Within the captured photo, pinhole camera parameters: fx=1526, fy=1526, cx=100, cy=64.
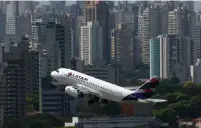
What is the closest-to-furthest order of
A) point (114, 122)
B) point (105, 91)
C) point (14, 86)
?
1. point (105, 91)
2. point (114, 122)
3. point (14, 86)

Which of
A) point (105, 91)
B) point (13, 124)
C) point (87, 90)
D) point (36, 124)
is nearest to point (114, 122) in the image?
point (36, 124)

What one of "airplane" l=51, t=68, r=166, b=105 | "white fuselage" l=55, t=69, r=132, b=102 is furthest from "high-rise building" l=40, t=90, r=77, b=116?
"airplane" l=51, t=68, r=166, b=105

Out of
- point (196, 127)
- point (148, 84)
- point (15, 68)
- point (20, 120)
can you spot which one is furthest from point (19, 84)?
A: point (148, 84)

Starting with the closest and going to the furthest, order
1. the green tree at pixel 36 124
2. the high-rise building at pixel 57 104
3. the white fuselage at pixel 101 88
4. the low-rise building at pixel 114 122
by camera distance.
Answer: the white fuselage at pixel 101 88, the green tree at pixel 36 124, the low-rise building at pixel 114 122, the high-rise building at pixel 57 104

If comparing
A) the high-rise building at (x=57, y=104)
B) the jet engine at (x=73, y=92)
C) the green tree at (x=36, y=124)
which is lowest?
the high-rise building at (x=57, y=104)

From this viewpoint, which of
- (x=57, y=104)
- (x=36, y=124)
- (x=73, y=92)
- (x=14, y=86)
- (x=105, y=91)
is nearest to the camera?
(x=105, y=91)

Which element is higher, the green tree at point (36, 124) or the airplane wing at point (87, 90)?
the airplane wing at point (87, 90)

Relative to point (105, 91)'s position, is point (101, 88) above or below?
above

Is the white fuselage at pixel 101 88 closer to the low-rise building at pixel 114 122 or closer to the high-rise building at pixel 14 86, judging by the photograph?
the low-rise building at pixel 114 122

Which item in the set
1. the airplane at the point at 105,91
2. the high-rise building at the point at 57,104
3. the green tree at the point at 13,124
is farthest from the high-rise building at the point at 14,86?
the airplane at the point at 105,91

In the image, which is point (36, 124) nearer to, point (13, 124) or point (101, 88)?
point (13, 124)

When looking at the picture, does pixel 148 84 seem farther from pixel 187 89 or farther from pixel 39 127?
pixel 187 89

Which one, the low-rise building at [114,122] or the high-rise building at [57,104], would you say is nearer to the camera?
the low-rise building at [114,122]
